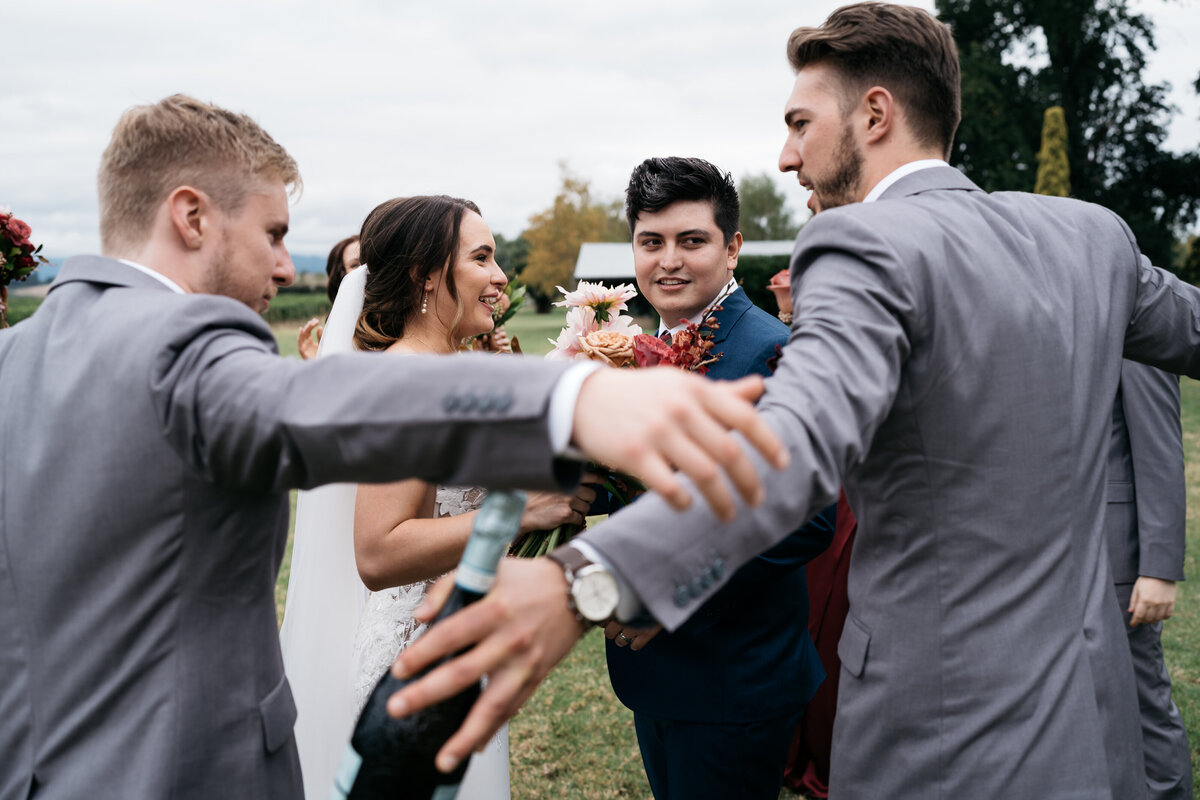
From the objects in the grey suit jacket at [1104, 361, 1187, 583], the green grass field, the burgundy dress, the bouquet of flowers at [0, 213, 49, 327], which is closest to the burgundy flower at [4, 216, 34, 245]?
the bouquet of flowers at [0, 213, 49, 327]

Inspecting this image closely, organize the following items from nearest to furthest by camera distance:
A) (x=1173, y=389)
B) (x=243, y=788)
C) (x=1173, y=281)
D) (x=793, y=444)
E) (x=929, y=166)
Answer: (x=793, y=444) < (x=243, y=788) < (x=929, y=166) < (x=1173, y=281) < (x=1173, y=389)

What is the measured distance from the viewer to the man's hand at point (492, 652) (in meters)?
1.31

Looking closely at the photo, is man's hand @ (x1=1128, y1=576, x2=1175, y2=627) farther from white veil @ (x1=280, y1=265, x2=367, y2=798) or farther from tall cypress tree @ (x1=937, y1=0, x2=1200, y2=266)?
tall cypress tree @ (x1=937, y1=0, x2=1200, y2=266)

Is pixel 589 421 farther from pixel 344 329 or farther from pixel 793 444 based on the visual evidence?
pixel 344 329

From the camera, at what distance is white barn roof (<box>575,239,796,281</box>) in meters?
56.9

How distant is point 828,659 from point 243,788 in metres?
4.11

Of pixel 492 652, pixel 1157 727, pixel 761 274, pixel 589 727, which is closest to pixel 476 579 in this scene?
pixel 492 652

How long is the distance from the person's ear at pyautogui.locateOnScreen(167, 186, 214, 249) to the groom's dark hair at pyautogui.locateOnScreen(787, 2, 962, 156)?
1670mm

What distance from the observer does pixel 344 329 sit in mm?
4062

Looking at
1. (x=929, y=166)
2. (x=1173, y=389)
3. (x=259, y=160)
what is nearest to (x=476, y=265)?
(x=259, y=160)

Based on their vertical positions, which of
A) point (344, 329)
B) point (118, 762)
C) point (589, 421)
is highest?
point (589, 421)

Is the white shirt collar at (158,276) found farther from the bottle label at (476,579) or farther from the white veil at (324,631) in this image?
the white veil at (324,631)

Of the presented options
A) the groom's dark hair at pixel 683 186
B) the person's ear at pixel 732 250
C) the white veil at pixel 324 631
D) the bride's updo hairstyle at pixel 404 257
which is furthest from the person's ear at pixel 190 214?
the person's ear at pixel 732 250

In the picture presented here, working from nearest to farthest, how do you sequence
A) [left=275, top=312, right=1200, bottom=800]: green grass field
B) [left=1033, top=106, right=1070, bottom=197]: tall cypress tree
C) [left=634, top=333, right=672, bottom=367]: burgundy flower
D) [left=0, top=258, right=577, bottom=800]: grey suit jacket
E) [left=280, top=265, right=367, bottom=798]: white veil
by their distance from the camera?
[left=0, top=258, right=577, bottom=800]: grey suit jacket → [left=634, top=333, right=672, bottom=367]: burgundy flower → [left=280, top=265, right=367, bottom=798]: white veil → [left=275, top=312, right=1200, bottom=800]: green grass field → [left=1033, top=106, right=1070, bottom=197]: tall cypress tree
